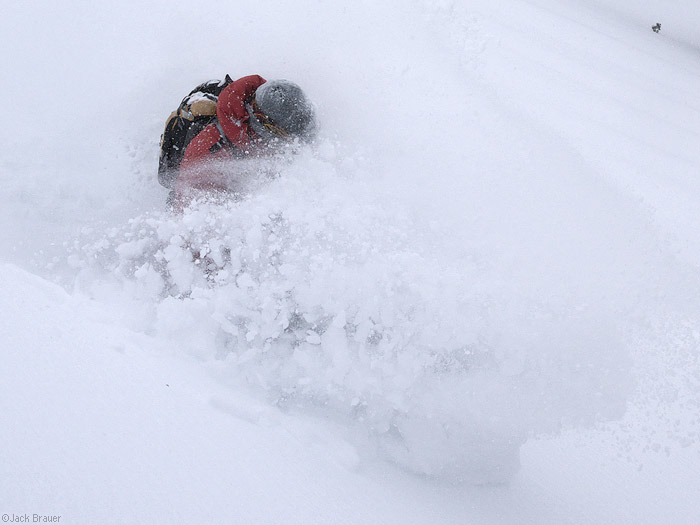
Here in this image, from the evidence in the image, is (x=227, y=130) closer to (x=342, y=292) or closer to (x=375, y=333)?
(x=342, y=292)

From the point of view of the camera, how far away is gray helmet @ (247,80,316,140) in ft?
7.17

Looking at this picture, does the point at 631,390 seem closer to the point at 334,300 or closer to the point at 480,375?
the point at 480,375

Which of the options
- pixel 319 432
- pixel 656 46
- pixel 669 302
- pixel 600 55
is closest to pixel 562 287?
pixel 669 302

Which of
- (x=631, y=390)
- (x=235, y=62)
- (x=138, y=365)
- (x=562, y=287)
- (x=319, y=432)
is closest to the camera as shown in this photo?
(x=138, y=365)

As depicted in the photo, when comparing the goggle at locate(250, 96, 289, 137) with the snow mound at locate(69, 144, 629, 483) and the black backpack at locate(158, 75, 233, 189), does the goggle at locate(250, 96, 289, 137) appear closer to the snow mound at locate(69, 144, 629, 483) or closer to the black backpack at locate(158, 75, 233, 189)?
the black backpack at locate(158, 75, 233, 189)

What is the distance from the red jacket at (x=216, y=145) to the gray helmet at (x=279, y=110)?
2.6 inches

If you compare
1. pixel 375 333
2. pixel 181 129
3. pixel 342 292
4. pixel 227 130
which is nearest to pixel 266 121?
pixel 227 130

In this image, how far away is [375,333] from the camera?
1981 millimetres

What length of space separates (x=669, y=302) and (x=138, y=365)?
265cm

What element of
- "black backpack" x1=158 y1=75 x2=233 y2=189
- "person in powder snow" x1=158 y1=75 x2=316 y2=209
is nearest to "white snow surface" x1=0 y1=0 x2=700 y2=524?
"person in powder snow" x1=158 y1=75 x2=316 y2=209

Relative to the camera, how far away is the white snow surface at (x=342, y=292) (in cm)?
148

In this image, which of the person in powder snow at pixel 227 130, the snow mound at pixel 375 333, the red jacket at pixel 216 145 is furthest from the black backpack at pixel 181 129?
the snow mound at pixel 375 333

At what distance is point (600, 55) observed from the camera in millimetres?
4262

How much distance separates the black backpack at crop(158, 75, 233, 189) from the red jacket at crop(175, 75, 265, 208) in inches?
4.6
